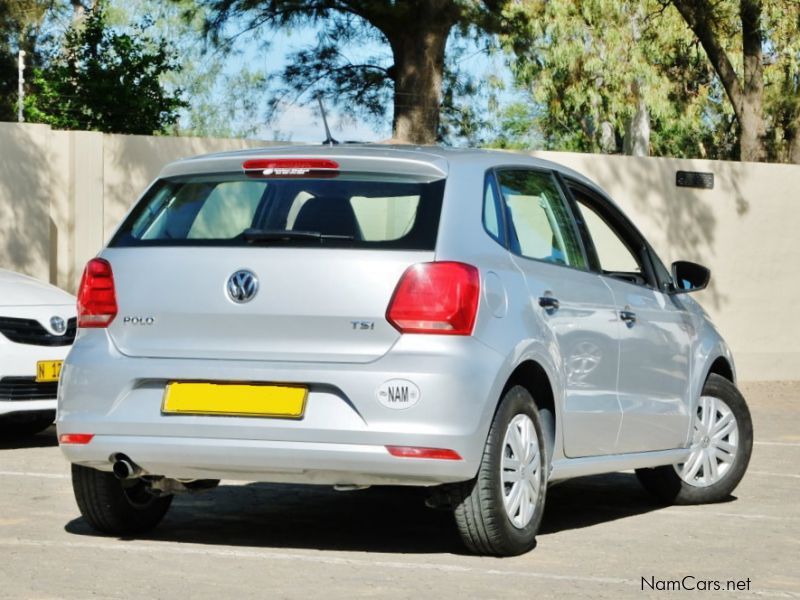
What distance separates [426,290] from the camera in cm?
646

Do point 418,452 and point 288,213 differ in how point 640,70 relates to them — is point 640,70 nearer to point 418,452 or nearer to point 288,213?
point 288,213

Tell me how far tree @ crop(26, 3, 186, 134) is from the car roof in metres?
12.4

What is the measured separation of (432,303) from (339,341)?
0.39 metres

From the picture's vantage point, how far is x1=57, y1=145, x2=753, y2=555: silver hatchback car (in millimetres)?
6449

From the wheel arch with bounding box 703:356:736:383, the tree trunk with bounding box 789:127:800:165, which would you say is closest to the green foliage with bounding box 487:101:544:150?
the tree trunk with bounding box 789:127:800:165

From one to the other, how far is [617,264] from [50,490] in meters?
8.83

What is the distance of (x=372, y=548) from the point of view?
23.6 feet

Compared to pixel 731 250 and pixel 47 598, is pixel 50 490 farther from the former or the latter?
pixel 731 250

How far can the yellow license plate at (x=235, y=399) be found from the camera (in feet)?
21.4

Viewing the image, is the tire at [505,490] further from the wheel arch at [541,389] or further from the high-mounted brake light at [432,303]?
the high-mounted brake light at [432,303]

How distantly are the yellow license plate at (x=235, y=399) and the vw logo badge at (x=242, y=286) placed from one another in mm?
352

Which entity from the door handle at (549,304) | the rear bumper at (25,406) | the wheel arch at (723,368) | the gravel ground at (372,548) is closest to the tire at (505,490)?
the gravel ground at (372,548)

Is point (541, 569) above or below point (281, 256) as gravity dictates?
below

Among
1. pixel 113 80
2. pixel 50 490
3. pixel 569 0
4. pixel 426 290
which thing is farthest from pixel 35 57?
pixel 426 290
